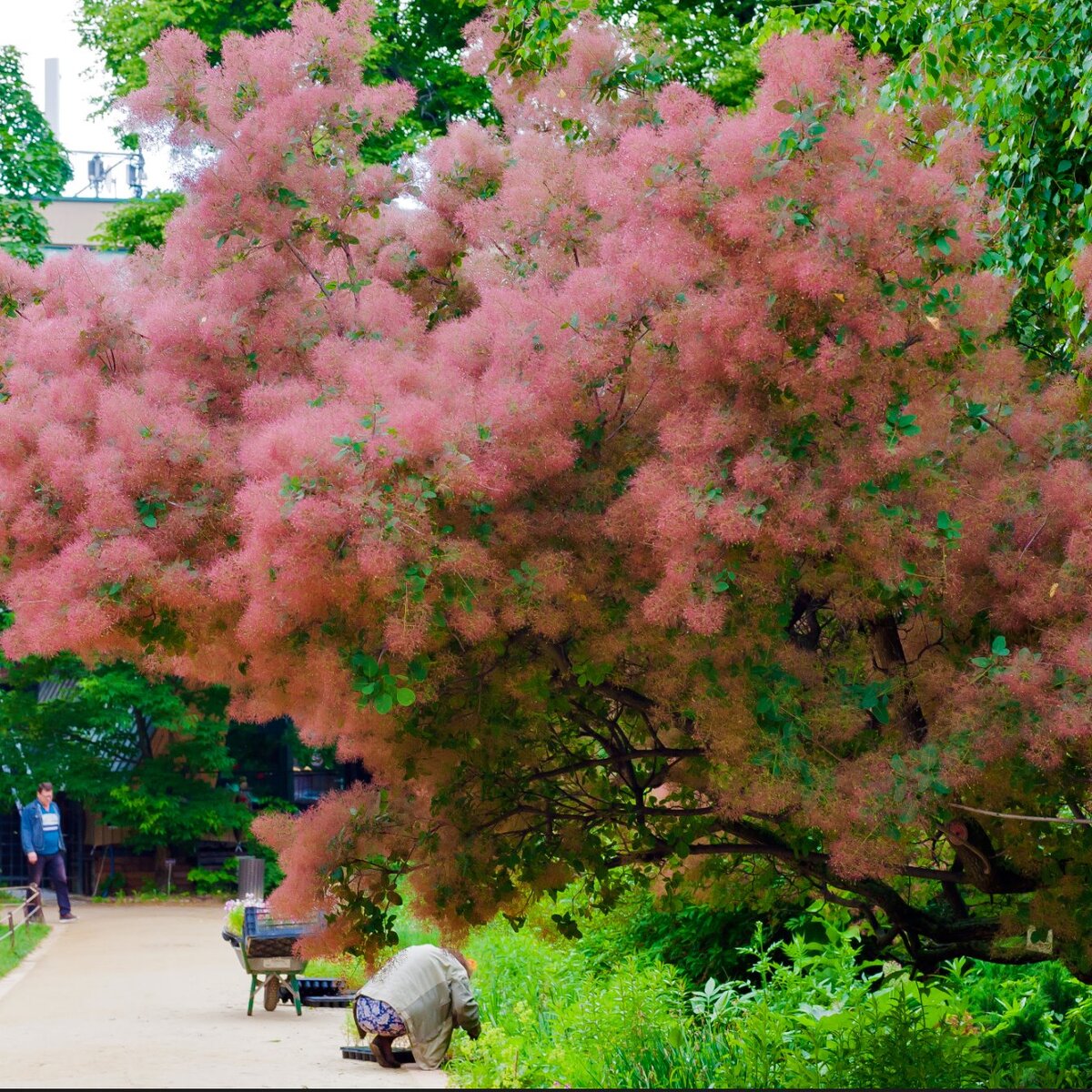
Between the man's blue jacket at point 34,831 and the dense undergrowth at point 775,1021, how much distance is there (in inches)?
352

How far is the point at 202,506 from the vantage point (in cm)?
482

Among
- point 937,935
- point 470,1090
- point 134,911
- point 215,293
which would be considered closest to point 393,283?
point 215,293

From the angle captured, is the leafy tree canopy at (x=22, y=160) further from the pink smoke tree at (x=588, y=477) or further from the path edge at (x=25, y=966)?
the pink smoke tree at (x=588, y=477)

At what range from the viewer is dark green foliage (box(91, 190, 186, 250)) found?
63.0ft

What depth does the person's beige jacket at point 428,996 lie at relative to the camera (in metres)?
9.51

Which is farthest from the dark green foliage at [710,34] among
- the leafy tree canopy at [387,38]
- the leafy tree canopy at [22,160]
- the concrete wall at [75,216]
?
the concrete wall at [75,216]

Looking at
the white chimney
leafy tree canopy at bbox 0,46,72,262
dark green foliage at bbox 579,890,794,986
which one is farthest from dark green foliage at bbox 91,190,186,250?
the white chimney

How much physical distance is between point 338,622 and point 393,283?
211 centimetres

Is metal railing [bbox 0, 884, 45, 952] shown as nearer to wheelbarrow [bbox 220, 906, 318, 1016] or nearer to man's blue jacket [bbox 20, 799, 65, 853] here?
man's blue jacket [bbox 20, 799, 65, 853]

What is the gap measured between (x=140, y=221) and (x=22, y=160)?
5.80ft

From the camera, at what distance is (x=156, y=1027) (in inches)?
440

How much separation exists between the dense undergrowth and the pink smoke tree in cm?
136

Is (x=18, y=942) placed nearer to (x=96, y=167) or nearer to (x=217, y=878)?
(x=217, y=878)

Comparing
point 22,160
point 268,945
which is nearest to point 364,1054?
point 268,945
